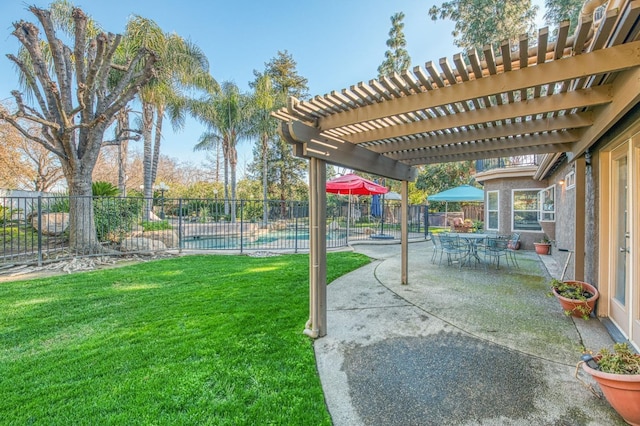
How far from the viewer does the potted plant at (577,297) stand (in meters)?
3.57

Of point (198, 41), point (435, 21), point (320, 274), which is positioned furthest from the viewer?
point (435, 21)

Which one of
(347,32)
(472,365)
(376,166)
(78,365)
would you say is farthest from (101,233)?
(347,32)

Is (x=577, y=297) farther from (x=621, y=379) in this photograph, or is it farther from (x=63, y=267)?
(x=63, y=267)

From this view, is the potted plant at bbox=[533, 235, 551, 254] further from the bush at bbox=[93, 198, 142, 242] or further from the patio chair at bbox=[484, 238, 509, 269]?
the bush at bbox=[93, 198, 142, 242]

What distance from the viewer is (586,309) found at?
3566mm

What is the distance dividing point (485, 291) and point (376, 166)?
3.07m

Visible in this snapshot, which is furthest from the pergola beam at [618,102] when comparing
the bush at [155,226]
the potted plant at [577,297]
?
the bush at [155,226]

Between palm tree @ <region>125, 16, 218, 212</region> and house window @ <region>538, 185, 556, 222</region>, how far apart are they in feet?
44.5

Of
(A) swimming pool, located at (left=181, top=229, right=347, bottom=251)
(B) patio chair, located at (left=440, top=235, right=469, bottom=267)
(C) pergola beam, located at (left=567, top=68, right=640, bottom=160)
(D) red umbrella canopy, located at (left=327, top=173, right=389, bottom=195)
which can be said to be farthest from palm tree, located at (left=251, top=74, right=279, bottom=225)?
(C) pergola beam, located at (left=567, top=68, right=640, bottom=160)

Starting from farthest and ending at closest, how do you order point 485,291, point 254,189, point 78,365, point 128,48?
point 254,189
point 128,48
point 485,291
point 78,365

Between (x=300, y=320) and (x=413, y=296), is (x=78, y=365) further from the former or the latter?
(x=413, y=296)

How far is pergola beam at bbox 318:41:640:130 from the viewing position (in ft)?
6.24

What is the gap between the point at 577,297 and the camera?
369 cm

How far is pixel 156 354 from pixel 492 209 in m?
11.7
